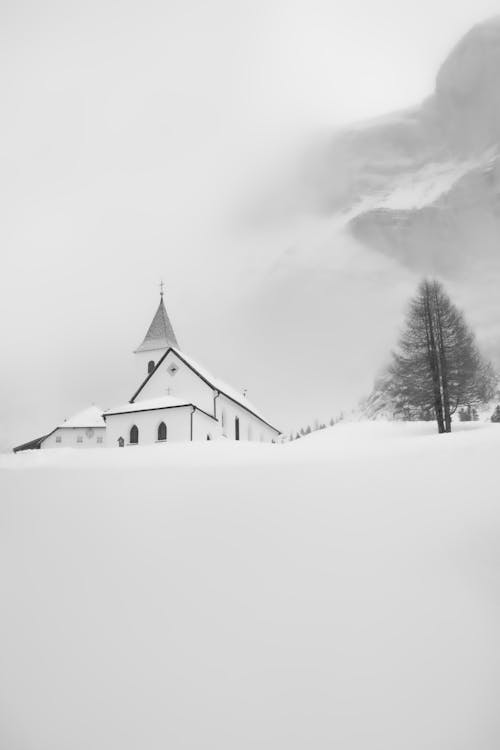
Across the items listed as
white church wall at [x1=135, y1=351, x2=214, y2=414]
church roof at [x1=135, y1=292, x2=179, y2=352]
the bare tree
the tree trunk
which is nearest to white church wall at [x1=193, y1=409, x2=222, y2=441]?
white church wall at [x1=135, y1=351, x2=214, y2=414]

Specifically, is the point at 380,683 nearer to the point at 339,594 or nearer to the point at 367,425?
the point at 339,594

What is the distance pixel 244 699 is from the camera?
12.4ft

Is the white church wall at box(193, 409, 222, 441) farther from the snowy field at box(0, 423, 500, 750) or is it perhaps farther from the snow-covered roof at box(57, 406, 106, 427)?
the snowy field at box(0, 423, 500, 750)

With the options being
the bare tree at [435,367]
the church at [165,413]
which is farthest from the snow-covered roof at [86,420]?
the bare tree at [435,367]

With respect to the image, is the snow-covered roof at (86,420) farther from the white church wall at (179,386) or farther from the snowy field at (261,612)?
the snowy field at (261,612)

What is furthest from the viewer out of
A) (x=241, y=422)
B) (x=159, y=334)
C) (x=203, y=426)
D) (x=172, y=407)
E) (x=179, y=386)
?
(x=159, y=334)

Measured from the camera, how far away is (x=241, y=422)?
41188 millimetres

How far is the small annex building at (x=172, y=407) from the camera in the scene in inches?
1171

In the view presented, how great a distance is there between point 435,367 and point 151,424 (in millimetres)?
17419

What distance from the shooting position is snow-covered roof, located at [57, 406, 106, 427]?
1873 inches

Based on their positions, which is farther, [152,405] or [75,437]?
[75,437]

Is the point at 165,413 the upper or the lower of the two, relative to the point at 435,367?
lower

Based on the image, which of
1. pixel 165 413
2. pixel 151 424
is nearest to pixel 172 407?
pixel 165 413

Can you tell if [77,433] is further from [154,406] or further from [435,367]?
[435,367]
